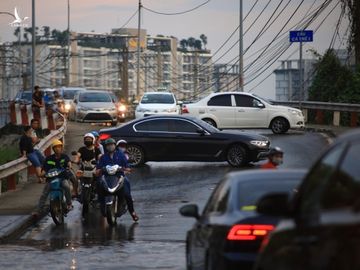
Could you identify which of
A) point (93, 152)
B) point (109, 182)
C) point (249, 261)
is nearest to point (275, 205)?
point (249, 261)

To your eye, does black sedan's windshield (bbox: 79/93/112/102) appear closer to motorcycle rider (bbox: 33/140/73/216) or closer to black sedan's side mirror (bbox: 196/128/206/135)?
black sedan's side mirror (bbox: 196/128/206/135)

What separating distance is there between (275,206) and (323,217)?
51 cm

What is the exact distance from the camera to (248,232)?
359 inches

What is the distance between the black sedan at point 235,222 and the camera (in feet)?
29.8

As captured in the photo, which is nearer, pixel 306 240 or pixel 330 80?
pixel 306 240

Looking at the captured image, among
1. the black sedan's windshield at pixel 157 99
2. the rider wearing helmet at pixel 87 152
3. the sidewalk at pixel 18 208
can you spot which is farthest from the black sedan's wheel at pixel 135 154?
the black sedan's windshield at pixel 157 99

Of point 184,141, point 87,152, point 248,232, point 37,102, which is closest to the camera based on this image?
point 248,232

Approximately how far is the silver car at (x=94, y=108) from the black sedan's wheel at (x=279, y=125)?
10520 mm

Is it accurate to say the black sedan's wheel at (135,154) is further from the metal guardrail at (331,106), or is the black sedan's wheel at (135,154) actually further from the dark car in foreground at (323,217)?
the dark car in foreground at (323,217)

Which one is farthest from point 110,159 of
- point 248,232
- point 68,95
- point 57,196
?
point 68,95

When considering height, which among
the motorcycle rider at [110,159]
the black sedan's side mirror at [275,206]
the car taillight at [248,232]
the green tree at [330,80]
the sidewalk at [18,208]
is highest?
the green tree at [330,80]

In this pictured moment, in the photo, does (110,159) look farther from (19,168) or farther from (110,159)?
(19,168)

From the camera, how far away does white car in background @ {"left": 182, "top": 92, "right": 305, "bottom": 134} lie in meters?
37.7

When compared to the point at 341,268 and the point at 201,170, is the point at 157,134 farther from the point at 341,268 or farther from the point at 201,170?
the point at 341,268
